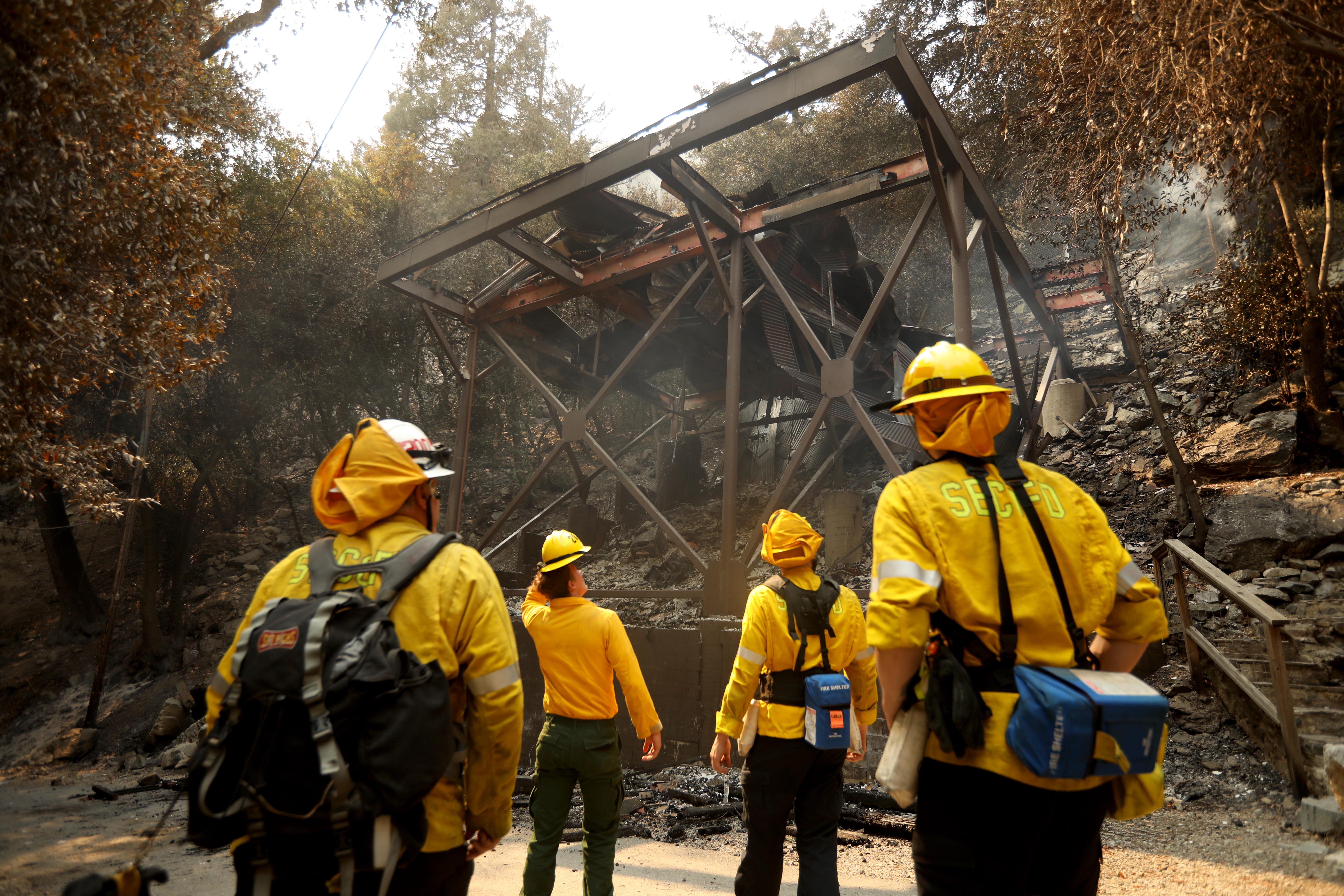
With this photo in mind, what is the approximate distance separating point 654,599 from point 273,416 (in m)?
12.5

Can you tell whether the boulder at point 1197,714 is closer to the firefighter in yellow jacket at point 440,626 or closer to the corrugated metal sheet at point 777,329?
the corrugated metal sheet at point 777,329

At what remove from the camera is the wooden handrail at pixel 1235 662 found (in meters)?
4.64

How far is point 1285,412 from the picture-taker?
29.1 feet

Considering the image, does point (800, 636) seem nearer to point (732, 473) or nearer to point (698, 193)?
point (732, 473)

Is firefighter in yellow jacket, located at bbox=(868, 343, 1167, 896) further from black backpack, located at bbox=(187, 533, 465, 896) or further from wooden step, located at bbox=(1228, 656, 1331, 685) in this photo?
wooden step, located at bbox=(1228, 656, 1331, 685)

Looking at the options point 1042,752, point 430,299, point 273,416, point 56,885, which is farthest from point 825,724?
point 273,416

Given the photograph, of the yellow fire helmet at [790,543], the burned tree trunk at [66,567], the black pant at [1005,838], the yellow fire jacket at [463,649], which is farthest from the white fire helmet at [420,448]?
the burned tree trunk at [66,567]

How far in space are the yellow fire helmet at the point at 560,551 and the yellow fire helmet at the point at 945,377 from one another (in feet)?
7.02

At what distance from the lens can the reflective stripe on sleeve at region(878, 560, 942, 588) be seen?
5.88 feet

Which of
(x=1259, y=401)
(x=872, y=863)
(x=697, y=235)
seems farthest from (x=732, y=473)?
(x=1259, y=401)

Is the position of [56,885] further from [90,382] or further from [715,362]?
[715,362]

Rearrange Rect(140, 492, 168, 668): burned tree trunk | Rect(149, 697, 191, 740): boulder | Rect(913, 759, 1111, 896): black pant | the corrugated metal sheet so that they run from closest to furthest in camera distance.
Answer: Rect(913, 759, 1111, 896): black pant
the corrugated metal sheet
Rect(149, 697, 191, 740): boulder
Rect(140, 492, 168, 668): burned tree trunk

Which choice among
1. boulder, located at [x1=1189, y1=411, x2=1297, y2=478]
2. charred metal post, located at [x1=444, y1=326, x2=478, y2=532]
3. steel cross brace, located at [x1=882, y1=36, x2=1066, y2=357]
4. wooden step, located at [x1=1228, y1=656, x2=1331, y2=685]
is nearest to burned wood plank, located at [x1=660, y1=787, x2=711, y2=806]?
wooden step, located at [x1=1228, y1=656, x2=1331, y2=685]

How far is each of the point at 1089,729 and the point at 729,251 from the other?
7.32 m
